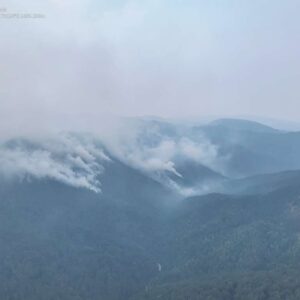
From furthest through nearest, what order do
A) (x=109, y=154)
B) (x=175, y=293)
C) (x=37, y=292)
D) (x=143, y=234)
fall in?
(x=109, y=154) → (x=143, y=234) → (x=37, y=292) → (x=175, y=293)

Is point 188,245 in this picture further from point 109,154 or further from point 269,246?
point 109,154

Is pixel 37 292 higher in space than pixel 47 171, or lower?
lower

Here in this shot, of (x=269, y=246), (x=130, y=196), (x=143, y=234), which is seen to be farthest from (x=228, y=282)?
(x=130, y=196)

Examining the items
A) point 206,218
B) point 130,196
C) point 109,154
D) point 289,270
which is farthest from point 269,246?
point 109,154

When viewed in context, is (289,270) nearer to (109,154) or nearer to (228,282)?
(228,282)

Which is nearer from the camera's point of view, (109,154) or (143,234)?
(143,234)

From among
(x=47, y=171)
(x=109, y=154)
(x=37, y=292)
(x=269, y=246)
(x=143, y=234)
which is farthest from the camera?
(x=109, y=154)
